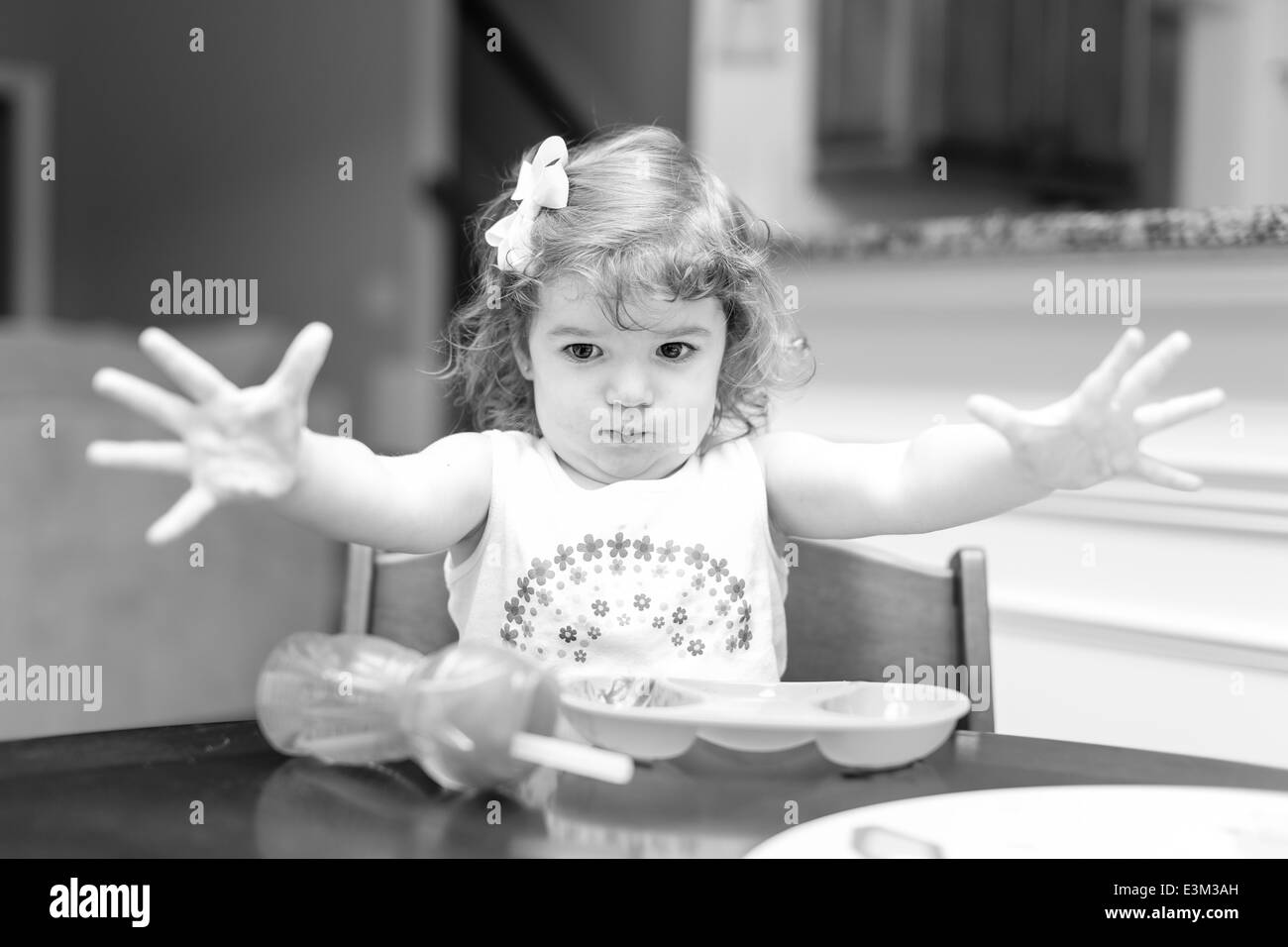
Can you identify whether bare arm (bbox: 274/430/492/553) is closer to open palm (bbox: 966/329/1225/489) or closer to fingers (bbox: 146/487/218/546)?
fingers (bbox: 146/487/218/546)

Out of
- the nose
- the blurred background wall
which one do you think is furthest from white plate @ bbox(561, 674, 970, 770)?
the blurred background wall

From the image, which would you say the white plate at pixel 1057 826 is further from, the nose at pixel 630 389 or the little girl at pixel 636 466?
the nose at pixel 630 389

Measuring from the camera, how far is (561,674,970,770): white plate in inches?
24.7

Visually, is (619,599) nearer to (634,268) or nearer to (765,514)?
(765,514)

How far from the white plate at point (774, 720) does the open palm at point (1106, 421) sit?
0.45 ft

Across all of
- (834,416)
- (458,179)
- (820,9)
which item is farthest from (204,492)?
(458,179)

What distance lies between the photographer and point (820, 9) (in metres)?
2.15

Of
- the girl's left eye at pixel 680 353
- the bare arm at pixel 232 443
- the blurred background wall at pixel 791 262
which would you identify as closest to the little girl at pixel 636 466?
the girl's left eye at pixel 680 353

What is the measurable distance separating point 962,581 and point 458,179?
3.38 m

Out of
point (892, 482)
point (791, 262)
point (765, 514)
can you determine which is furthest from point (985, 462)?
point (791, 262)

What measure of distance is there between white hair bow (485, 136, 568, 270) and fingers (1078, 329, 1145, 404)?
1.43 ft

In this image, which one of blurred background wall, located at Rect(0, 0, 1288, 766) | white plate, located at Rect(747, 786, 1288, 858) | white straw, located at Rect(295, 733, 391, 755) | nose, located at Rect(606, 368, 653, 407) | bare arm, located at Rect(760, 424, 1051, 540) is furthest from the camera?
blurred background wall, located at Rect(0, 0, 1288, 766)

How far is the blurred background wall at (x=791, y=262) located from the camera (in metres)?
1.41
